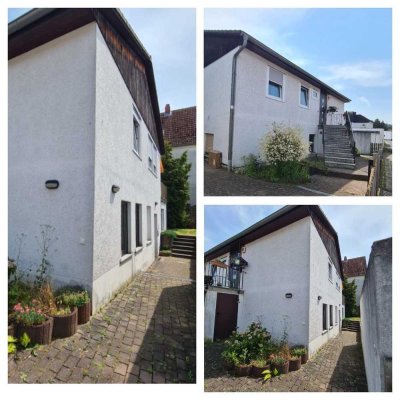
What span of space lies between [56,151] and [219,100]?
253 cm

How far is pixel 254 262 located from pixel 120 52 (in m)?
3.99

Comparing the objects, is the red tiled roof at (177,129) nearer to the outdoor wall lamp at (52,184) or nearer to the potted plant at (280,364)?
the outdoor wall lamp at (52,184)

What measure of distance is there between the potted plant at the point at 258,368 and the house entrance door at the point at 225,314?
0.50 meters

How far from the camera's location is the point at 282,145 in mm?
5473

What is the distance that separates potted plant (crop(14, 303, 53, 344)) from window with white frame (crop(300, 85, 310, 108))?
6964 millimetres

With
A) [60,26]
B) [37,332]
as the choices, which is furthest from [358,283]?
[60,26]

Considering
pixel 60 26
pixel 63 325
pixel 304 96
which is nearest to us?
pixel 63 325

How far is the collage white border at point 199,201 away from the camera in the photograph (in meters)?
3.46

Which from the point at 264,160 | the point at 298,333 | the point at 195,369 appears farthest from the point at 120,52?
the point at 298,333

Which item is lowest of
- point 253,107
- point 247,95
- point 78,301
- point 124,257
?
point 78,301

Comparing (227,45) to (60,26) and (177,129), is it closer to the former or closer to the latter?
(177,129)

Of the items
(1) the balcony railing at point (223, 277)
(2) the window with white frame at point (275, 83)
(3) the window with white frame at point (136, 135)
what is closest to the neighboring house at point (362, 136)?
(2) the window with white frame at point (275, 83)

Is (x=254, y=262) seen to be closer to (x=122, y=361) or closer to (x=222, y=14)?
(x=122, y=361)

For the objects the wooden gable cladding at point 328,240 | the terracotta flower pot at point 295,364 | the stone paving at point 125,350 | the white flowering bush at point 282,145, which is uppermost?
the white flowering bush at point 282,145
